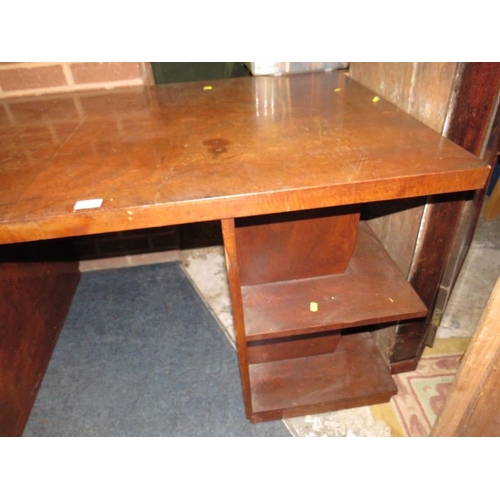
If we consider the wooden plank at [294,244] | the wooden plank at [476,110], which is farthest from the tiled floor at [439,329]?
the wooden plank at [476,110]

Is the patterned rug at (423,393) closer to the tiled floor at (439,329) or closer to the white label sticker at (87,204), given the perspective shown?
the tiled floor at (439,329)

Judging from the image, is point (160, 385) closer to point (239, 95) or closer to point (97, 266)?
point (97, 266)

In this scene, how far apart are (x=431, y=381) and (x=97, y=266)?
1.39 m

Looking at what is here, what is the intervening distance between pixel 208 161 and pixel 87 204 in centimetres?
20

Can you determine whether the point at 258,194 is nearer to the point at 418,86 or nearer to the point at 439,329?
the point at 418,86

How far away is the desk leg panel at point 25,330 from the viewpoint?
0.97 metres

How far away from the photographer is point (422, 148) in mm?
583

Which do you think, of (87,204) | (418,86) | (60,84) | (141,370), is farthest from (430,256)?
(60,84)

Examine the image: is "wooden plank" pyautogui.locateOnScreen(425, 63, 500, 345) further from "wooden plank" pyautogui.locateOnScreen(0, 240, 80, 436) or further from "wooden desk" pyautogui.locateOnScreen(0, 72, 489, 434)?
"wooden plank" pyautogui.locateOnScreen(0, 240, 80, 436)

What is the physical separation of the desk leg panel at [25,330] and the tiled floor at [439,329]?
34 centimetres

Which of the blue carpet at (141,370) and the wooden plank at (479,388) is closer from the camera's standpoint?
the wooden plank at (479,388)

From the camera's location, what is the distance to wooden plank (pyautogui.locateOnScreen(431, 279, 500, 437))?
545mm

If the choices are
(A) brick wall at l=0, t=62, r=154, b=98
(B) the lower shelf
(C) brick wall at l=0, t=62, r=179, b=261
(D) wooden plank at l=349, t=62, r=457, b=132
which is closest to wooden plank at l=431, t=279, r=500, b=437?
(B) the lower shelf

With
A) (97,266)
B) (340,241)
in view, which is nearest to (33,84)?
(97,266)
